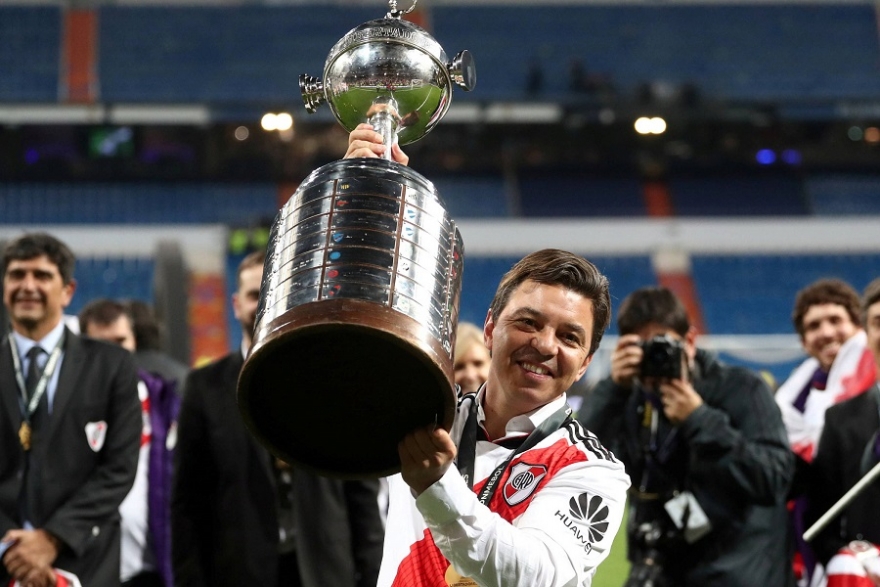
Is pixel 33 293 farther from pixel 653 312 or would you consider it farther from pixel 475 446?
pixel 475 446

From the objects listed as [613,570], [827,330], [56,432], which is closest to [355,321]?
[56,432]

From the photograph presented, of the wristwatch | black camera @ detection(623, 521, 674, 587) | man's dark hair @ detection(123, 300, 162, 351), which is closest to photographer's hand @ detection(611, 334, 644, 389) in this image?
black camera @ detection(623, 521, 674, 587)

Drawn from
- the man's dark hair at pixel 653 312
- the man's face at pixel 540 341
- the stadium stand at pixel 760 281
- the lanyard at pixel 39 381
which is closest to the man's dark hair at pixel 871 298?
the man's dark hair at pixel 653 312

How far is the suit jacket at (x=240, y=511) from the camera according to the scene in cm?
354

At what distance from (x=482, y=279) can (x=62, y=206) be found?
6.34 meters

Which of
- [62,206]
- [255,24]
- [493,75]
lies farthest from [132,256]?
[493,75]

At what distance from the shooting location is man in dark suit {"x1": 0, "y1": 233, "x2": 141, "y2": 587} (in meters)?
3.49

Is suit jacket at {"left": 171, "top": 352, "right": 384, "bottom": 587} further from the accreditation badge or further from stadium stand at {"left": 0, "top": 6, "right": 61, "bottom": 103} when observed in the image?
stadium stand at {"left": 0, "top": 6, "right": 61, "bottom": 103}

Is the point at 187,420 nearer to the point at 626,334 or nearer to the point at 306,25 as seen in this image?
the point at 626,334

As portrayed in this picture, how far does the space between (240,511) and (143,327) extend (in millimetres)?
2076

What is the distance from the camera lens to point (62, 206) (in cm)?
1714

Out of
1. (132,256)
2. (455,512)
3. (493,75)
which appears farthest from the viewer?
(493,75)

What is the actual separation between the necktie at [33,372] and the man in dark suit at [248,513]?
479mm

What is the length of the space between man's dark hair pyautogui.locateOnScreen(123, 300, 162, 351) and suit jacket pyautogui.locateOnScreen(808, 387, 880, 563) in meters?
3.11
